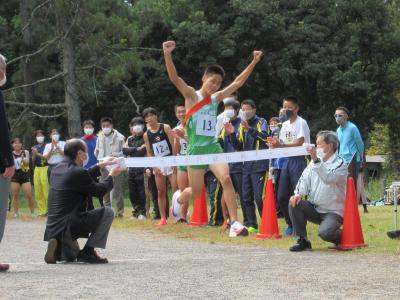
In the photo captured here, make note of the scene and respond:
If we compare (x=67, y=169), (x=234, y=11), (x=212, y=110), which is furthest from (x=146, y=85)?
(x=67, y=169)

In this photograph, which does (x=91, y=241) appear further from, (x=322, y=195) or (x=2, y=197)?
(x=322, y=195)

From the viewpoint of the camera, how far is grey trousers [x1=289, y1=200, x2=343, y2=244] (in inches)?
417

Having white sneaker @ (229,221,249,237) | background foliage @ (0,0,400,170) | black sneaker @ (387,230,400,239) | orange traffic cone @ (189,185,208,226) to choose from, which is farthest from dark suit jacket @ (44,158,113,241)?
background foliage @ (0,0,400,170)

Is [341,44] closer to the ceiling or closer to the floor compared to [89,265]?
closer to the ceiling

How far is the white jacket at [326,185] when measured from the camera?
10.7 meters

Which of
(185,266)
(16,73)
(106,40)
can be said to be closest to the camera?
(185,266)

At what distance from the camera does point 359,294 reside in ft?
23.7

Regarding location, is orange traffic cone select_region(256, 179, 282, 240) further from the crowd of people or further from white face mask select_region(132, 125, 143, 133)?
white face mask select_region(132, 125, 143, 133)

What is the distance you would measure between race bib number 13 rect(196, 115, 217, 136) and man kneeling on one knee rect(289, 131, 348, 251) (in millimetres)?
1977

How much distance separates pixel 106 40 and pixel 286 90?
12325 mm

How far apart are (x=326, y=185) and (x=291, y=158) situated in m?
2.13

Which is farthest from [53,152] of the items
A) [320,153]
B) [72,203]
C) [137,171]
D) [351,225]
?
[351,225]

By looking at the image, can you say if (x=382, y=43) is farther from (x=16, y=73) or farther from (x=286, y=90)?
(x=16, y=73)

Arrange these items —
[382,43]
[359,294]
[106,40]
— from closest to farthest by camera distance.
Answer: [359,294] < [106,40] < [382,43]
